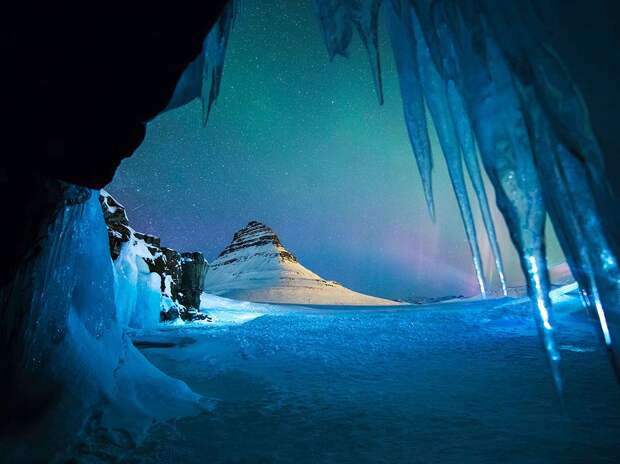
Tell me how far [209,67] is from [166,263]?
39.1 feet

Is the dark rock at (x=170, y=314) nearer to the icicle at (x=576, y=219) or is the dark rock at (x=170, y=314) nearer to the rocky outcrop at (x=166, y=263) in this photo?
the rocky outcrop at (x=166, y=263)

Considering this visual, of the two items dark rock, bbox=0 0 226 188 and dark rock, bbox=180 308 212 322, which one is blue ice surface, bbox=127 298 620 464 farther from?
dark rock, bbox=180 308 212 322

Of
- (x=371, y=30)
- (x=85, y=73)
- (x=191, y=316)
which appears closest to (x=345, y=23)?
(x=371, y=30)

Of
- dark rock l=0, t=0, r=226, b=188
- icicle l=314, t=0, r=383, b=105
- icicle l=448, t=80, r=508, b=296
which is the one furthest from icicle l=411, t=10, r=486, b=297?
dark rock l=0, t=0, r=226, b=188

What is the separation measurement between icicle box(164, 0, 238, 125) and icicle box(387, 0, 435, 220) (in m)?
1.77

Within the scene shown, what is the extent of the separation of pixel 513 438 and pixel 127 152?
347 cm

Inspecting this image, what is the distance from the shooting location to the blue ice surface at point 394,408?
87.0 inches

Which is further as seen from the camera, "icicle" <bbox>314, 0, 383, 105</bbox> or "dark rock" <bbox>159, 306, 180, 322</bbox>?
"dark rock" <bbox>159, 306, 180, 322</bbox>

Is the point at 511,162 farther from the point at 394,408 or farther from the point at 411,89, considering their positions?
the point at 394,408

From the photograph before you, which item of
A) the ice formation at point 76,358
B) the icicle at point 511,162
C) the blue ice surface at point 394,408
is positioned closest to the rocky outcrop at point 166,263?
the blue ice surface at point 394,408

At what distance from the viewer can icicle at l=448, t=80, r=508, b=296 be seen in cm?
335

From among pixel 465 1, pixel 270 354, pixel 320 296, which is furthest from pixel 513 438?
pixel 320 296

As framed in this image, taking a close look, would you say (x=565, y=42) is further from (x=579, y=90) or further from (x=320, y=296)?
(x=320, y=296)

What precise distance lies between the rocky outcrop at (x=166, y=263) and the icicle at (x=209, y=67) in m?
9.05
